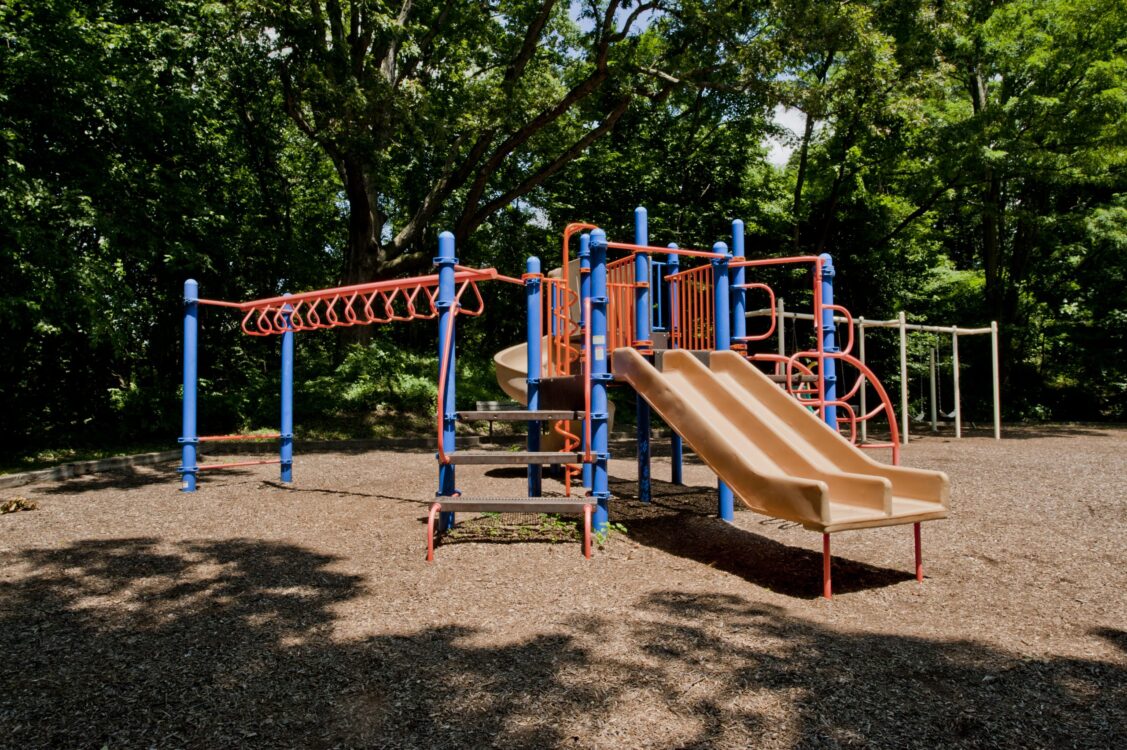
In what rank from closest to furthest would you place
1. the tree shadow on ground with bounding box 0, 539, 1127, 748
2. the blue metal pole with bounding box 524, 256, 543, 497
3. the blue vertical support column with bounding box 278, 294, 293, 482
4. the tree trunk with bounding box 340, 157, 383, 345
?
1. the tree shadow on ground with bounding box 0, 539, 1127, 748
2. the blue metal pole with bounding box 524, 256, 543, 497
3. the blue vertical support column with bounding box 278, 294, 293, 482
4. the tree trunk with bounding box 340, 157, 383, 345

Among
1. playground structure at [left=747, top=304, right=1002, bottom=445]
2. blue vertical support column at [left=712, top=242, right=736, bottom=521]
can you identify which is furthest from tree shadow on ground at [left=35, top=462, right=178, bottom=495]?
playground structure at [left=747, top=304, right=1002, bottom=445]

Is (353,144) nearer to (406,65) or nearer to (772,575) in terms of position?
(406,65)

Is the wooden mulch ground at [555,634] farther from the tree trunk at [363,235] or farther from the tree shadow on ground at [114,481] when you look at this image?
the tree trunk at [363,235]

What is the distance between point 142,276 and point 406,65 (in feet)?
24.1

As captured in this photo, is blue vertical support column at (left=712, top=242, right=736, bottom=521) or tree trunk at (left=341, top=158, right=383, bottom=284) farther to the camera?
tree trunk at (left=341, top=158, right=383, bottom=284)

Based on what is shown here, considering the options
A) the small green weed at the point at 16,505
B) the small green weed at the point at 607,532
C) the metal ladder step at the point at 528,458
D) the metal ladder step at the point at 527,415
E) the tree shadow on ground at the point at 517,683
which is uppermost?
the metal ladder step at the point at 527,415

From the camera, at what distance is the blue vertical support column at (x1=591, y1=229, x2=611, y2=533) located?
5.20 meters

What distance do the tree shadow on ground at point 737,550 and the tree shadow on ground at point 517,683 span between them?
2.40ft

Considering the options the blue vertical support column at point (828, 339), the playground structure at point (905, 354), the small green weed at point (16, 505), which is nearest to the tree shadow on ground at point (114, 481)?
the small green weed at point (16, 505)

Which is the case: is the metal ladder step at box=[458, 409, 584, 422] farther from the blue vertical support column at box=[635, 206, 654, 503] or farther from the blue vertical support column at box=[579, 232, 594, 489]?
the blue vertical support column at box=[635, 206, 654, 503]

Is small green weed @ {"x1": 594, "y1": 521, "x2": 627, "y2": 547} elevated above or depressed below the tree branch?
below

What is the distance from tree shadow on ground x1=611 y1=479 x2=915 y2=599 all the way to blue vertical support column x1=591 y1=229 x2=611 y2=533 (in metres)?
0.45

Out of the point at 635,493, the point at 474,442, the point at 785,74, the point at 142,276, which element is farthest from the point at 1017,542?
the point at 142,276

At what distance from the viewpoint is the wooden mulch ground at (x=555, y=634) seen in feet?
7.86
